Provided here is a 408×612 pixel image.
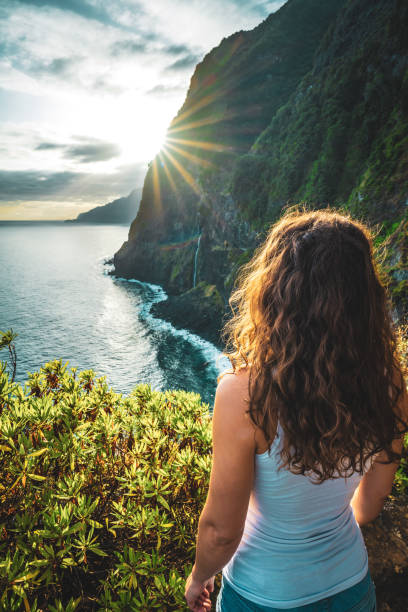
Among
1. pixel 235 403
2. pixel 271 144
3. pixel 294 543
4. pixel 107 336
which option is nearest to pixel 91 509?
pixel 294 543

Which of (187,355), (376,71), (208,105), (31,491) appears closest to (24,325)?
(187,355)

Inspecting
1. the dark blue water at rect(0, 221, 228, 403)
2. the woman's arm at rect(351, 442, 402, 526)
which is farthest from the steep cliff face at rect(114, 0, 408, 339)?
the woman's arm at rect(351, 442, 402, 526)

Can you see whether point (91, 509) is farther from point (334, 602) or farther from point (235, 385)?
point (235, 385)

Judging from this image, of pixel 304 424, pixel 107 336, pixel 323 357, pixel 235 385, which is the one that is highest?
pixel 323 357

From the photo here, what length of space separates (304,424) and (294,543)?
1.80ft

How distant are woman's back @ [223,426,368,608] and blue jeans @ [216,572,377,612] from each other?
0.07 feet

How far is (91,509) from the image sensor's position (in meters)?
2.11

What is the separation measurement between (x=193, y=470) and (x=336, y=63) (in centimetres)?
5218

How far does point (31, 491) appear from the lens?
238 centimetres

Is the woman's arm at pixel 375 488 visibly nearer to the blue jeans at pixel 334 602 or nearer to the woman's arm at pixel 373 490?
the woman's arm at pixel 373 490

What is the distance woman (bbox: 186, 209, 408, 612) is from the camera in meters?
1.09

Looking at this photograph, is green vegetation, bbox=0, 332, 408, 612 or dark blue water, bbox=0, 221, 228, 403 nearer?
green vegetation, bbox=0, 332, 408, 612

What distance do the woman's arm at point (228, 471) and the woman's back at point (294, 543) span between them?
9 cm

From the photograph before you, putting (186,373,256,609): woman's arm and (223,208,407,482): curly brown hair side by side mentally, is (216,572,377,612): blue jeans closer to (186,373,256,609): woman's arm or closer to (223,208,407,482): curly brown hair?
(186,373,256,609): woman's arm
